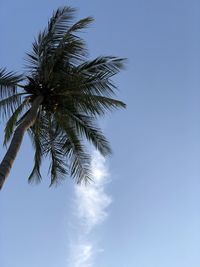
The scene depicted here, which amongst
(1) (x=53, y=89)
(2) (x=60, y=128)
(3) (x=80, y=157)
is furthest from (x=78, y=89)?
(3) (x=80, y=157)

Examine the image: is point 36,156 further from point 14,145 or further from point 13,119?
point 14,145

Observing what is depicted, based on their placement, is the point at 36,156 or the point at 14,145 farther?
the point at 36,156

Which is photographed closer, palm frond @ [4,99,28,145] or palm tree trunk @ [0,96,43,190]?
palm tree trunk @ [0,96,43,190]

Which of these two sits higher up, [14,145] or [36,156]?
[36,156]

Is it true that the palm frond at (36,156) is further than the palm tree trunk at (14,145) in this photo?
Yes

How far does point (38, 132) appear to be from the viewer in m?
13.0

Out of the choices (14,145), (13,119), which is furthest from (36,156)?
(14,145)

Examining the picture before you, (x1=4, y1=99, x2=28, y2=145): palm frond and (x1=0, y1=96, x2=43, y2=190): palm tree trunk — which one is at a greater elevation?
(x1=4, y1=99, x2=28, y2=145): palm frond

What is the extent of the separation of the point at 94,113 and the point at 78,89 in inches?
38.6

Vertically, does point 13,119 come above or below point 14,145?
above

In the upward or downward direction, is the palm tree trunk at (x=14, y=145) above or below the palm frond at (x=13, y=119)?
below

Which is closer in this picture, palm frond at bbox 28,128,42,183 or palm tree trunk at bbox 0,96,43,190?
palm tree trunk at bbox 0,96,43,190

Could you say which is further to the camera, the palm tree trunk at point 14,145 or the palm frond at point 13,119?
the palm frond at point 13,119

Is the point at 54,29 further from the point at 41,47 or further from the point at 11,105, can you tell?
the point at 11,105
